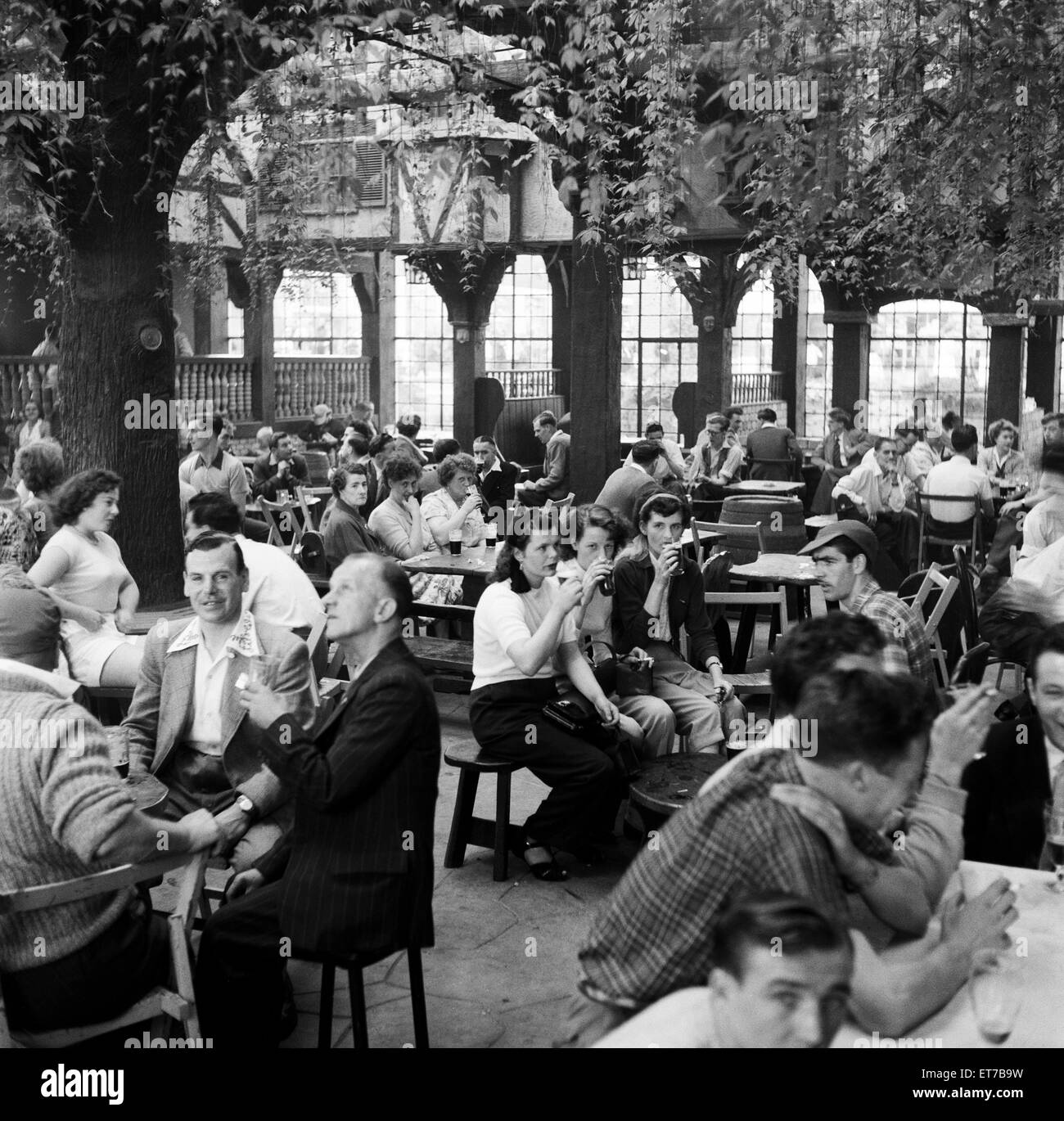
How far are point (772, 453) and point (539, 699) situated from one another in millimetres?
10110

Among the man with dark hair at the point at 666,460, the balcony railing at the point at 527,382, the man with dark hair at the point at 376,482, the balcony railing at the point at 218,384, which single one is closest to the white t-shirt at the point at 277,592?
the man with dark hair at the point at 376,482

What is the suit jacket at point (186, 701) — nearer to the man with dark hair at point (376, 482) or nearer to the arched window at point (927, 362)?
the man with dark hair at point (376, 482)

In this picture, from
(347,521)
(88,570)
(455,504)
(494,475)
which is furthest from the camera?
(494,475)

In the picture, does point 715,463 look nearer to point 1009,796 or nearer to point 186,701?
point 186,701

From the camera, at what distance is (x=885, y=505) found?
11703 mm

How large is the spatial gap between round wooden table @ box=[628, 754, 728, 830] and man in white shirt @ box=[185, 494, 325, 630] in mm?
1371

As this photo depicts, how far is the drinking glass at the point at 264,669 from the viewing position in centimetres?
421

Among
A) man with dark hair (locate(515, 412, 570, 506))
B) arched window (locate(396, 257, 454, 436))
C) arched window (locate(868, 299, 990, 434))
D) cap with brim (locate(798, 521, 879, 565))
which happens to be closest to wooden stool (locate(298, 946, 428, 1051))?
cap with brim (locate(798, 521, 879, 565))

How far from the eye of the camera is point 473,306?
2275 cm

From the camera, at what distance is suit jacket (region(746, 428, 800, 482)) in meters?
14.8

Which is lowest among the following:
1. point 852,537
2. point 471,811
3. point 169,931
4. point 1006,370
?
point 471,811

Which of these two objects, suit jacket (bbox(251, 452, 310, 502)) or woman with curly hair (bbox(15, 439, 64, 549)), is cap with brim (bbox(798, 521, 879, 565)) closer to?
woman with curly hair (bbox(15, 439, 64, 549))

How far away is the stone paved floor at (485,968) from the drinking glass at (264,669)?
928 mm

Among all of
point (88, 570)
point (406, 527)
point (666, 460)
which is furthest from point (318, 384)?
point (88, 570)
